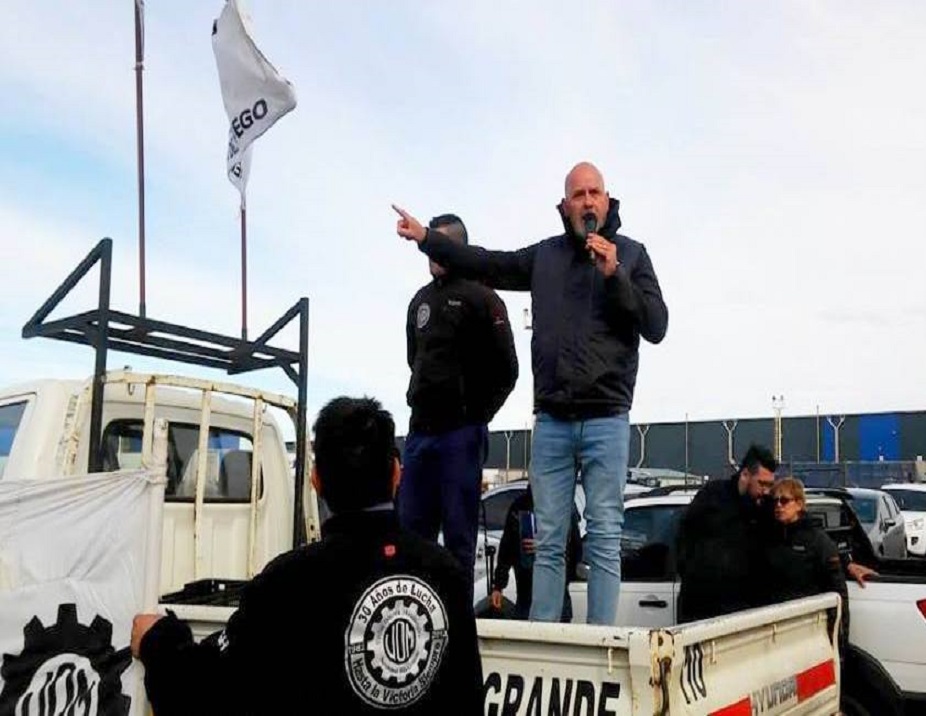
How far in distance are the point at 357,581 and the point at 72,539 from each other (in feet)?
5.85

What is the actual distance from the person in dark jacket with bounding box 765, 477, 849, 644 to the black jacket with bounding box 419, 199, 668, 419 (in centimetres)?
212

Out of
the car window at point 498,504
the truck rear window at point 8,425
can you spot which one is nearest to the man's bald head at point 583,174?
the truck rear window at point 8,425

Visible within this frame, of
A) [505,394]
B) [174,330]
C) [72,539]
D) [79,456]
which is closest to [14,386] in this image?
[79,456]

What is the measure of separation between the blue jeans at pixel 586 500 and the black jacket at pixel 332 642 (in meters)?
1.55

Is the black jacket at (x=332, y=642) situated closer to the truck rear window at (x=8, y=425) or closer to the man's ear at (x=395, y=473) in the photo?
the man's ear at (x=395, y=473)

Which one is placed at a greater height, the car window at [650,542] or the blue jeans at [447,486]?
the blue jeans at [447,486]

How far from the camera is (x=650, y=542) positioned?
647cm

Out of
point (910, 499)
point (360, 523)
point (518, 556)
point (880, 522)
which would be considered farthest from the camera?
point (910, 499)

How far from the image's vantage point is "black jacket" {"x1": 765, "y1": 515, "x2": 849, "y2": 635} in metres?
5.25

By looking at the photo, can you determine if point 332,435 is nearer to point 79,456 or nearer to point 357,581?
point 357,581

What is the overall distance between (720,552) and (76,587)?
3.39 metres

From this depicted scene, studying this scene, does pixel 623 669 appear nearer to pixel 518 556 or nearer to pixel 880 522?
pixel 518 556

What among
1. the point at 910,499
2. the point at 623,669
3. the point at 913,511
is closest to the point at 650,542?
the point at 623,669

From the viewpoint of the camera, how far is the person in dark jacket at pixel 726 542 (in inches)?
211
